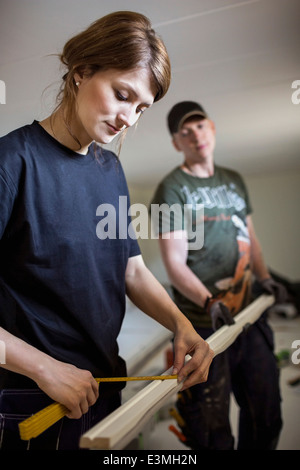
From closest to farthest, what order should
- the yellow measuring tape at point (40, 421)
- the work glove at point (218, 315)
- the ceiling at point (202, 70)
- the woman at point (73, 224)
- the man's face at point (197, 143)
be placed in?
1. the yellow measuring tape at point (40, 421)
2. the woman at point (73, 224)
3. the ceiling at point (202, 70)
4. the work glove at point (218, 315)
5. the man's face at point (197, 143)

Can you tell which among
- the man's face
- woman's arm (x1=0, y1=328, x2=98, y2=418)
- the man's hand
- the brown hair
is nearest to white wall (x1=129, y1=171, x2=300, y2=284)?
the man's face

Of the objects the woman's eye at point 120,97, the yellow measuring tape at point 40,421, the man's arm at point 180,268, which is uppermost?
the woman's eye at point 120,97

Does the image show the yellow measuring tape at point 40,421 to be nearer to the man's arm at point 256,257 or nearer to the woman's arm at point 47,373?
the woman's arm at point 47,373

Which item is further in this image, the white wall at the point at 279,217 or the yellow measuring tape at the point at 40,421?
the white wall at the point at 279,217

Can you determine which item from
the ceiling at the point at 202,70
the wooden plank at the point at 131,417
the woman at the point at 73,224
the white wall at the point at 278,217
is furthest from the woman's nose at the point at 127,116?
the wooden plank at the point at 131,417

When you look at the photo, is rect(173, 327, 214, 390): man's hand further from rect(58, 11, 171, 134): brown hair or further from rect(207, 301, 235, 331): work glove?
rect(58, 11, 171, 134): brown hair

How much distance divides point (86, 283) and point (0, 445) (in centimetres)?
38

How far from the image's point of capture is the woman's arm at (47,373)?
79cm

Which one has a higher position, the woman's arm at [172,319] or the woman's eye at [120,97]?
the woman's eye at [120,97]

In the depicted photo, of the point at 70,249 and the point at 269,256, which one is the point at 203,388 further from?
the point at 70,249

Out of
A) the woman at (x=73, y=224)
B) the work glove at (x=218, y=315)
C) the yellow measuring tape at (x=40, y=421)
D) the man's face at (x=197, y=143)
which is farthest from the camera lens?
the man's face at (x=197, y=143)

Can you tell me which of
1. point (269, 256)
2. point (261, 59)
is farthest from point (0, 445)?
point (261, 59)

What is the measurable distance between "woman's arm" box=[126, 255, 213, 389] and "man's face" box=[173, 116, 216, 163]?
0.45 meters

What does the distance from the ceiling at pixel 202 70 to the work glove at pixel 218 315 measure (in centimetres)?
40
